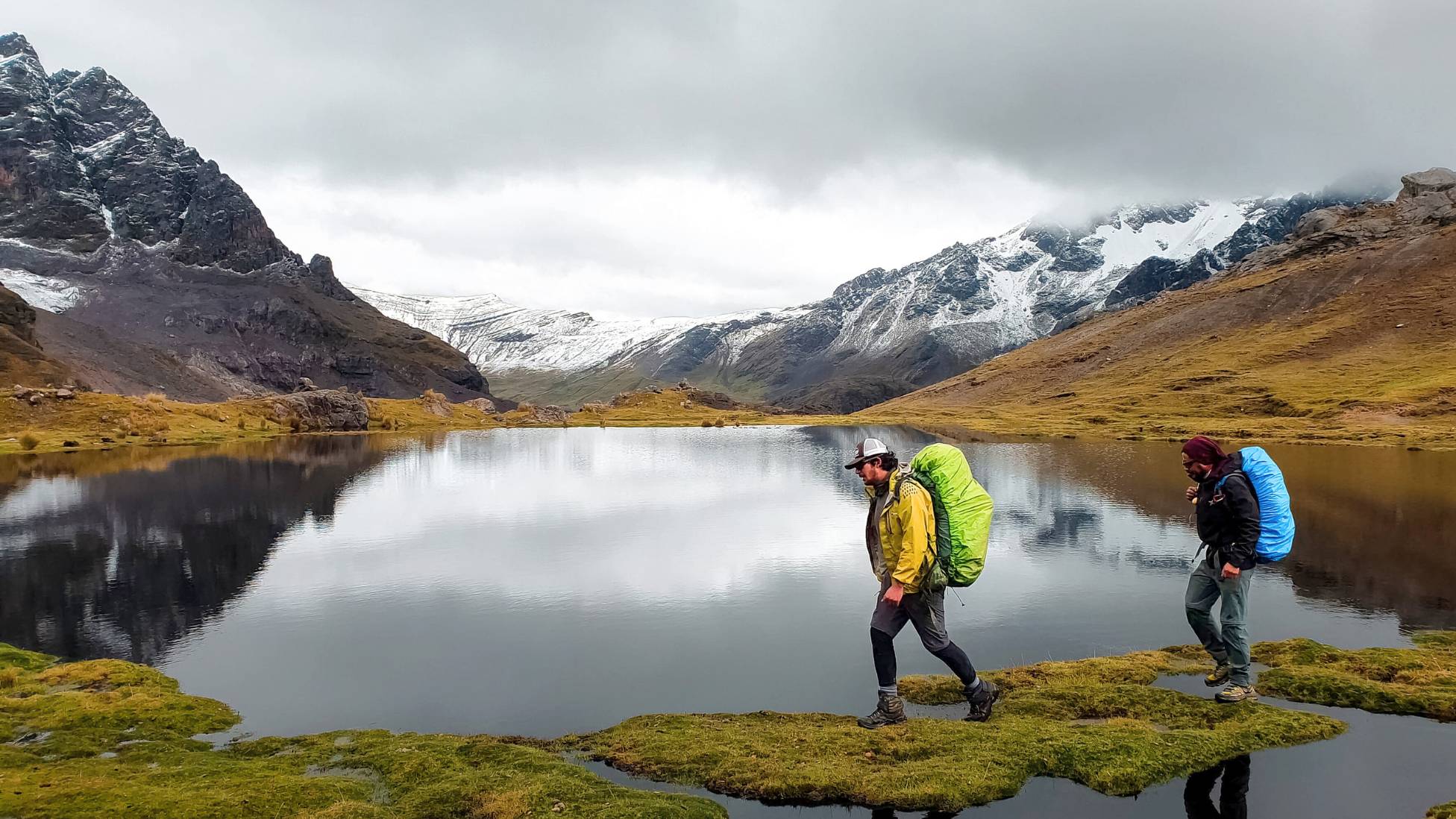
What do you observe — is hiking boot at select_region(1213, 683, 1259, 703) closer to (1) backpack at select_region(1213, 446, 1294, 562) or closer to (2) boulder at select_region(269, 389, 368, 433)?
(1) backpack at select_region(1213, 446, 1294, 562)

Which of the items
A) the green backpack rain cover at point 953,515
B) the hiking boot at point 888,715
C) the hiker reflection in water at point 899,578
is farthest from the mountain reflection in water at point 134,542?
the green backpack rain cover at point 953,515

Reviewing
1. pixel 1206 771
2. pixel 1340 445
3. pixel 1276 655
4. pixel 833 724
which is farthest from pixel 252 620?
pixel 1340 445

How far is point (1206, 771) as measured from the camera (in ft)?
35.9

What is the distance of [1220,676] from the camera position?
14.5 m

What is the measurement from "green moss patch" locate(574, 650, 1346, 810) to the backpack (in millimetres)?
2697

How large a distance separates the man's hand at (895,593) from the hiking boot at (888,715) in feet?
6.49

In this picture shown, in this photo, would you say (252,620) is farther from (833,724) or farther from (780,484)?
(780,484)

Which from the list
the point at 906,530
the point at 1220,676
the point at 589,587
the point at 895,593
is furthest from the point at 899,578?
the point at 589,587

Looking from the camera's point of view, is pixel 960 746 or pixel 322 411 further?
pixel 322 411

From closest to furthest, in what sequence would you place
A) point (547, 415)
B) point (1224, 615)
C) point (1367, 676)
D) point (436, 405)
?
1. point (1224, 615)
2. point (1367, 676)
3. point (436, 405)
4. point (547, 415)

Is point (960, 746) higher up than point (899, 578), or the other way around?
point (899, 578)

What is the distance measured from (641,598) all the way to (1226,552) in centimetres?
1598

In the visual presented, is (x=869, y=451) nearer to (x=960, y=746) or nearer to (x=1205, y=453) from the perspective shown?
(x=960, y=746)

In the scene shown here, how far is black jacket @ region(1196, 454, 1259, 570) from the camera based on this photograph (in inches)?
511
